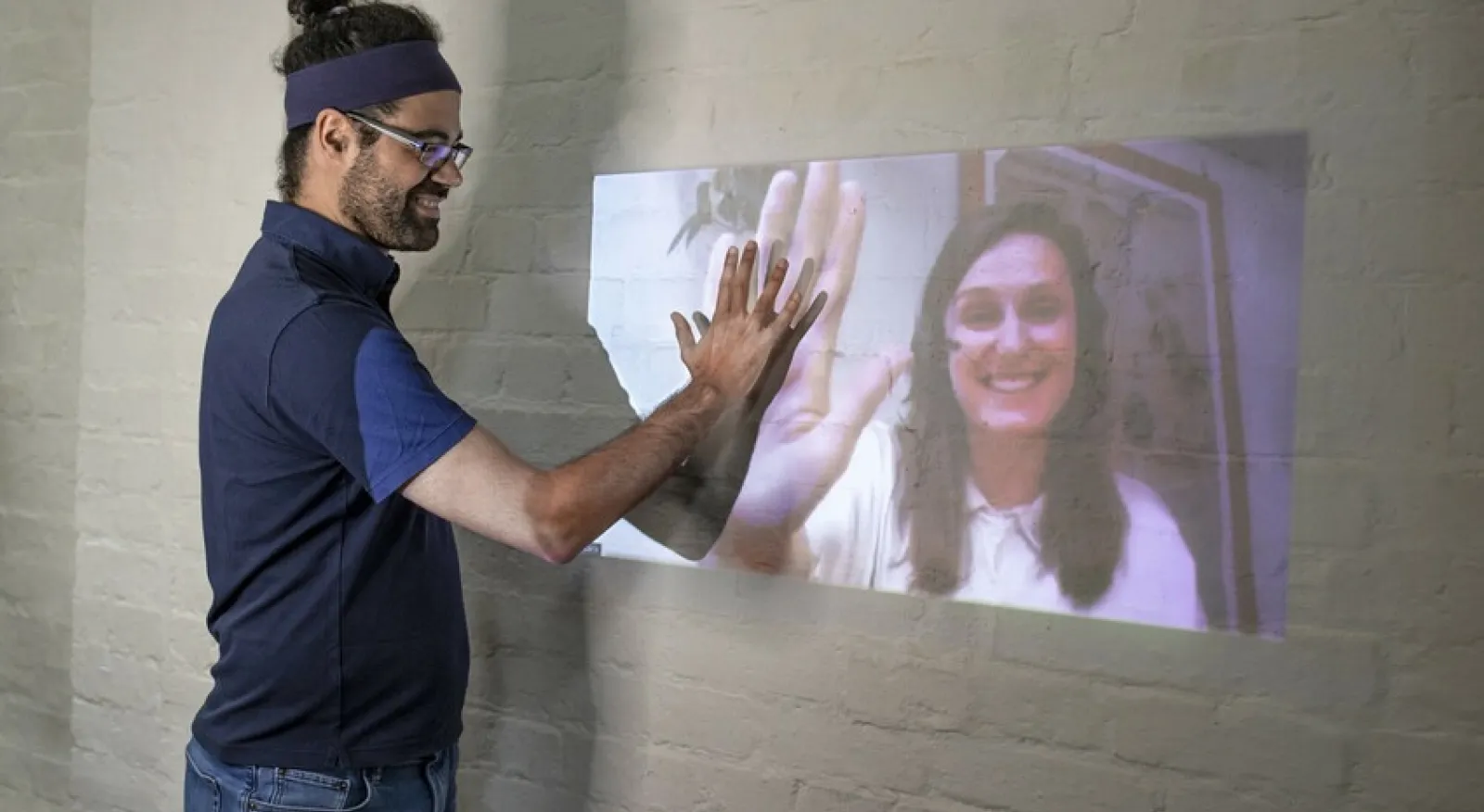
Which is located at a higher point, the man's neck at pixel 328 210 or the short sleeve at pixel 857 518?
the man's neck at pixel 328 210

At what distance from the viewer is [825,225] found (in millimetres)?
1648

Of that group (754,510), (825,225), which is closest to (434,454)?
(754,510)

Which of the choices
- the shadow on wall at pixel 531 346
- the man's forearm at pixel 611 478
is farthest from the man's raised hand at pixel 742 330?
the shadow on wall at pixel 531 346

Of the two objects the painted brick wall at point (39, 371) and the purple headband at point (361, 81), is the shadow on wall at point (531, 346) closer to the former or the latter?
the purple headband at point (361, 81)

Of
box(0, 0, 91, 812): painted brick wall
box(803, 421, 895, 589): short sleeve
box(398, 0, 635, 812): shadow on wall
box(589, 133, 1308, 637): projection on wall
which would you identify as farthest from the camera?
box(0, 0, 91, 812): painted brick wall

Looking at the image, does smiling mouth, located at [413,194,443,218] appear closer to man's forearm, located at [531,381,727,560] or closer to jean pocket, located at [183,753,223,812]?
man's forearm, located at [531,381,727,560]

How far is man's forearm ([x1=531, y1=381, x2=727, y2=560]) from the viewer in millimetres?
1337

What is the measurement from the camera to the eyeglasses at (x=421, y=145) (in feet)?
5.00

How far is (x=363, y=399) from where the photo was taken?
1.32m

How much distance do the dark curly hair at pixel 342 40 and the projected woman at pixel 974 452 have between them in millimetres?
563

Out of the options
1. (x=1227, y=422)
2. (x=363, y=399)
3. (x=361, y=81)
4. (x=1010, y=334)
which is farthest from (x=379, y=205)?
(x=1227, y=422)

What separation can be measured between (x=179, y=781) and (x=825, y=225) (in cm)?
169

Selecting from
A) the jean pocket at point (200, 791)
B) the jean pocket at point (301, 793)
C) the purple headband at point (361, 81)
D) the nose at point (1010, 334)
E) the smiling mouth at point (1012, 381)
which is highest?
the purple headband at point (361, 81)

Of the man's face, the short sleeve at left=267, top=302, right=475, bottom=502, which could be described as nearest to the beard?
the man's face
